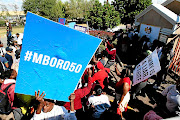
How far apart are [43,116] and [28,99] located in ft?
2.47

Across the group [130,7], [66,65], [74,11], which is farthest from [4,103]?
[74,11]

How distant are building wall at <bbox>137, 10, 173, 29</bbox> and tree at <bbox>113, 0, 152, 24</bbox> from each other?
15.8 metres

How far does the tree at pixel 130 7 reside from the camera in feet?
73.3

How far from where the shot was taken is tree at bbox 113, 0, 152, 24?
73.3 ft

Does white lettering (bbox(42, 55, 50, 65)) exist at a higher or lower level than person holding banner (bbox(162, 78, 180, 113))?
Result: higher

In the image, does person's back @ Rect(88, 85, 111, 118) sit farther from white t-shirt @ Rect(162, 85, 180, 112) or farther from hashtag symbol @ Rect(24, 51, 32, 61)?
hashtag symbol @ Rect(24, 51, 32, 61)

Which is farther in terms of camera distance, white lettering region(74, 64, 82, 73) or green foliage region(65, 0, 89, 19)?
green foliage region(65, 0, 89, 19)

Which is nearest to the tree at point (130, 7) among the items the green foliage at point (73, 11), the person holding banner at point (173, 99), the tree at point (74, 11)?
the green foliage at point (73, 11)

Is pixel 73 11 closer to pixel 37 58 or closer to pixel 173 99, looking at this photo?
pixel 37 58

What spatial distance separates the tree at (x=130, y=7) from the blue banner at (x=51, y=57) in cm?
2379

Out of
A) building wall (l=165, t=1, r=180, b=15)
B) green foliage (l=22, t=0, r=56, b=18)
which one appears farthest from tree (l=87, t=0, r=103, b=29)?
green foliage (l=22, t=0, r=56, b=18)

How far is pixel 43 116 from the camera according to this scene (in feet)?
7.04

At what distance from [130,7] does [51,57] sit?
999 inches

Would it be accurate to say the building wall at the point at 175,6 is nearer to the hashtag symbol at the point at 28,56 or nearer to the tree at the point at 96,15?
the tree at the point at 96,15
